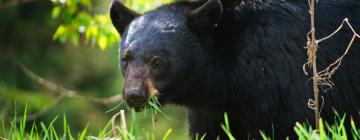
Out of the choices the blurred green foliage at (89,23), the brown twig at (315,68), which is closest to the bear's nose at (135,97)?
the brown twig at (315,68)

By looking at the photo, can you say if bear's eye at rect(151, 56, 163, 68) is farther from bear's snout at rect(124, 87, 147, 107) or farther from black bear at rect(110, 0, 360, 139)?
bear's snout at rect(124, 87, 147, 107)

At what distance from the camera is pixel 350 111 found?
23.1ft

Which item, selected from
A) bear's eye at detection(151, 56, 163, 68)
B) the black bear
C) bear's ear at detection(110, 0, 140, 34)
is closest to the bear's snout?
the black bear

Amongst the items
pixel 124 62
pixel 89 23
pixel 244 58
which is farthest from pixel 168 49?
pixel 89 23

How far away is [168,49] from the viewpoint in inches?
271

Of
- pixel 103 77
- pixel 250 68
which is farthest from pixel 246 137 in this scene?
pixel 103 77

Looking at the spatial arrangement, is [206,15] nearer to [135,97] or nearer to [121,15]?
[121,15]

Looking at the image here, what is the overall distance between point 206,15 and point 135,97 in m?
0.96

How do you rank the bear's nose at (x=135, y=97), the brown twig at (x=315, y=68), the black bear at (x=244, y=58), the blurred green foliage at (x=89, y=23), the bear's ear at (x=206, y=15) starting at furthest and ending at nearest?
the blurred green foliage at (x=89, y=23) → the bear's ear at (x=206, y=15) → the black bear at (x=244, y=58) → the bear's nose at (x=135, y=97) → the brown twig at (x=315, y=68)

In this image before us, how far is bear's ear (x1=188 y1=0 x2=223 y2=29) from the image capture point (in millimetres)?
6945

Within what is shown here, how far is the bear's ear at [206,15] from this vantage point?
695cm

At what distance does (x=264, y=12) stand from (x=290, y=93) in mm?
652

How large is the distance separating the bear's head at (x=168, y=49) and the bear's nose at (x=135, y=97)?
10mm

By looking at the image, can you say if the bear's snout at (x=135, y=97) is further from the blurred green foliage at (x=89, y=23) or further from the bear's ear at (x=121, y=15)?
the blurred green foliage at (x=89, y=23)
